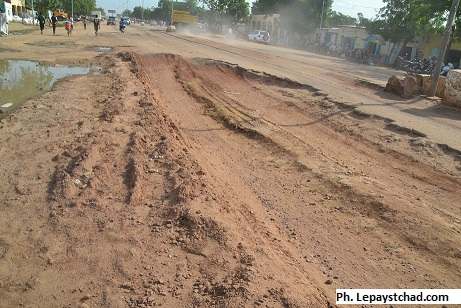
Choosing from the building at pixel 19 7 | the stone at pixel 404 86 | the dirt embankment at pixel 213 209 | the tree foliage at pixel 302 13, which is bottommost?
the dirt embankment at pixel 213 209

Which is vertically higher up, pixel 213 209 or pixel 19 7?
pixel 19 7

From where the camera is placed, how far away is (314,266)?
13.5 feet

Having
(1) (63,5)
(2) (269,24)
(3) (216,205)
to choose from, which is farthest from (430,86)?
(1) (63,5)

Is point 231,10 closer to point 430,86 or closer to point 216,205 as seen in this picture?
point 430,86

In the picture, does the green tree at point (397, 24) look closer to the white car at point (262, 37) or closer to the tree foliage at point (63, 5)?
the white car at point (262, 37)

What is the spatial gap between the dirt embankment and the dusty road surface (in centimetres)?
2

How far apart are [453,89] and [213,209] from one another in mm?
11631

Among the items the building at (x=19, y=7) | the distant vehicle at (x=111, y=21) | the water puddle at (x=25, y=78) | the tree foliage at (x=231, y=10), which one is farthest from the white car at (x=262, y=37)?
the water puddle at (x=25, y=78)

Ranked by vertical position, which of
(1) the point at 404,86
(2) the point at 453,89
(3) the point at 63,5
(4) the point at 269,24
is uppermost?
(3) the point at 63,5

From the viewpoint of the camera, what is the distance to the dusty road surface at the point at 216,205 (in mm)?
3721

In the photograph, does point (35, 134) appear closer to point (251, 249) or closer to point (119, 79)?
point (251, 249)

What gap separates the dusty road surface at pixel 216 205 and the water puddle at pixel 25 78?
829 millimetres

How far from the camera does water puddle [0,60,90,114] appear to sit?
11.2 meters

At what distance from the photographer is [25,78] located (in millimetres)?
14094
